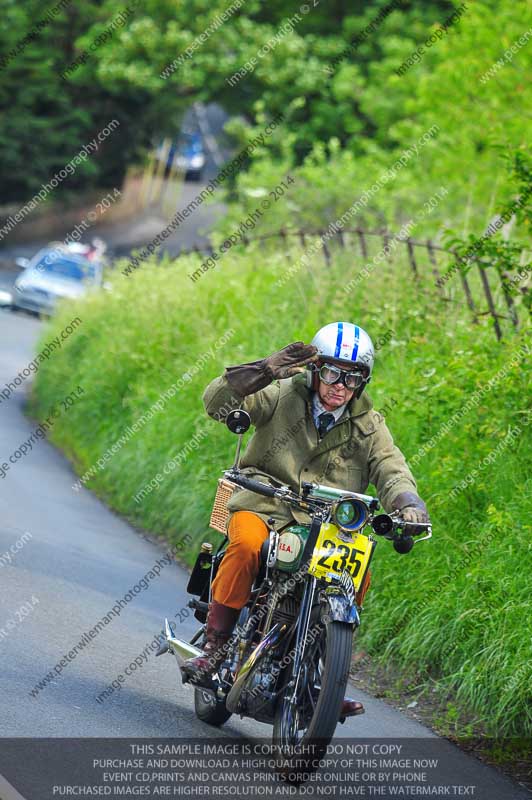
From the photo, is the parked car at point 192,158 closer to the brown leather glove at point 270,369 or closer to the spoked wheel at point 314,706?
the brown leather glove at point 270,369

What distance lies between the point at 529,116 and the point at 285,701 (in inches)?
701

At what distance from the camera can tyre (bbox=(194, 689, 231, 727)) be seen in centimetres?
695

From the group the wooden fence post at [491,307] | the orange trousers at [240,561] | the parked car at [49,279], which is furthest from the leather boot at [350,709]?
the parked car at [49,279]

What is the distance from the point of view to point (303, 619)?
244 inches

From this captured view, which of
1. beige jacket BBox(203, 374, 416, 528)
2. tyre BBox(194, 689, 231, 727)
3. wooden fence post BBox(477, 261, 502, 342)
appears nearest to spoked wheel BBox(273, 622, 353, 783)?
tyre BBox(194, 689, 231, 727)

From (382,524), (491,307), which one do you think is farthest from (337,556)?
(491,307)

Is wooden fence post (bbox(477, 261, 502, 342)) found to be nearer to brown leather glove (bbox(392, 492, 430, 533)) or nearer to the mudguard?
brown leather glove (bbox(392, 492, 430, 533))

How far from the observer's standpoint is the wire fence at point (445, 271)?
37.5 feet

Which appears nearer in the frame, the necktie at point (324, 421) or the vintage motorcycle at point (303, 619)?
the vintage motorcycle at point (303, 619)

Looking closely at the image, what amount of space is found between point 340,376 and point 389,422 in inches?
168

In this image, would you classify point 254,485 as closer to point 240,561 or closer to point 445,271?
point 240,561

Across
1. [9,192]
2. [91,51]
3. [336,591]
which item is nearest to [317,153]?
[91,51]

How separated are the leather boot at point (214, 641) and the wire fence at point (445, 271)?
4189 millimetres

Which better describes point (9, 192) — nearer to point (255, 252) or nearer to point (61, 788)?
point (255, 252)
